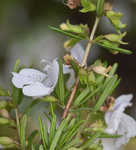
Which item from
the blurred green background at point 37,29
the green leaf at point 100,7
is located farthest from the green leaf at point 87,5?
the blurred green background at point 37,29

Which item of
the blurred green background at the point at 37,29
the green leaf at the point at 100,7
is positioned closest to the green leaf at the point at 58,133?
the green leaf at the point at 100,7

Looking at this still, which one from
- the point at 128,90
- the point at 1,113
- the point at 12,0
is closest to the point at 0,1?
the point at 12,0

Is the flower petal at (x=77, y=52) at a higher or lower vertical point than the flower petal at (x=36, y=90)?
higher

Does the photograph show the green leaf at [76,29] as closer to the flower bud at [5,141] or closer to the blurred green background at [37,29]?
the flower bud at [5,141]

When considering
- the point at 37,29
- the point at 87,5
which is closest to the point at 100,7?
the point at 87,5

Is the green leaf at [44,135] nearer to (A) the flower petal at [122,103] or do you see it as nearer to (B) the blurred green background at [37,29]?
(A) the flower petal at [122,103]

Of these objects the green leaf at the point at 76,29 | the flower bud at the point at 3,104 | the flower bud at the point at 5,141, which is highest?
the green leaf at the point at 76,29

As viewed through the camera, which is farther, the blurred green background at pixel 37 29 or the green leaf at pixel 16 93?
the blurred green background at pixel 37 29
